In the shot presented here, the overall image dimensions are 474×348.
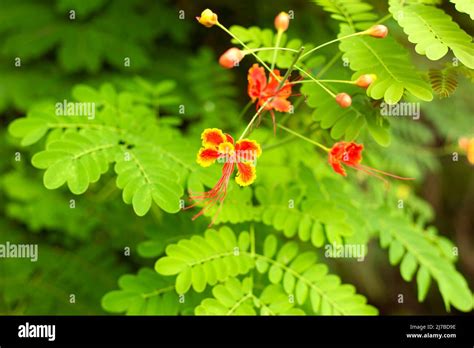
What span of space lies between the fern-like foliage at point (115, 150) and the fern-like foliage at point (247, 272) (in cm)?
16

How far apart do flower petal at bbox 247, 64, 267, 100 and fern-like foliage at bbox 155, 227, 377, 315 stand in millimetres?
331

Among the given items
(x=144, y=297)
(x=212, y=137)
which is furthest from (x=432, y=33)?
(x=144, y=297)

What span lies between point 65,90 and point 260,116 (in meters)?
1.22

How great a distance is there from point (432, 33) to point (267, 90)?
38 cm

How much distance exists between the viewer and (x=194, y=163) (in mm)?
1384

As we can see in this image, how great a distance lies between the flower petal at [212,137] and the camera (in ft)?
3.74

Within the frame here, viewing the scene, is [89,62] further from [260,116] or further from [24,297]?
[260,116]

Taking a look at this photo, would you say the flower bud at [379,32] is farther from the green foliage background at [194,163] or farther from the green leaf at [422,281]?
the green leaf at [422,281]
